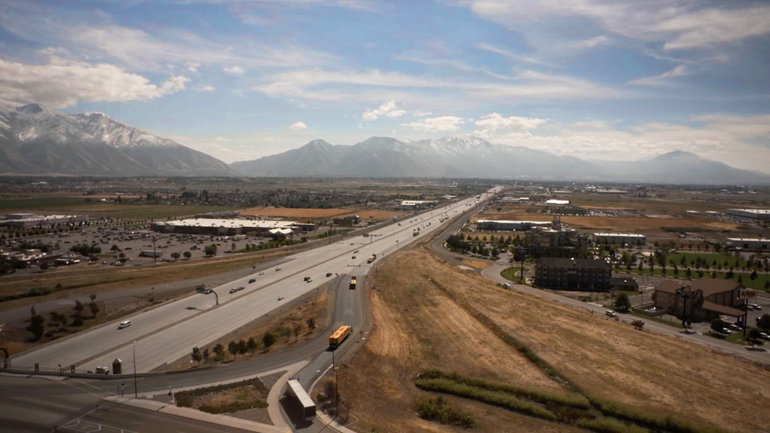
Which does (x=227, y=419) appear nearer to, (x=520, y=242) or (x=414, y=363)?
(x=414, y=363)

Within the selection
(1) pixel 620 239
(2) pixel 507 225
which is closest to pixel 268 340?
(1) pixel 620 239

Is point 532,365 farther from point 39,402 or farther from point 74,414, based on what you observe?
point 39,402

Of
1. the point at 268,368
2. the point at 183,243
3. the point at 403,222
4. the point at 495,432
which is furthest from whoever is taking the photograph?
the point at 403,222

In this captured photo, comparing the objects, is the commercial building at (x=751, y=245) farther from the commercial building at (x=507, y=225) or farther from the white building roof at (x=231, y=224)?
the white building roof at (x=231, y=224)

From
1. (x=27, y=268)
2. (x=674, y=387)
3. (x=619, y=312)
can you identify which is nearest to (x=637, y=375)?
(x=674, y=387)

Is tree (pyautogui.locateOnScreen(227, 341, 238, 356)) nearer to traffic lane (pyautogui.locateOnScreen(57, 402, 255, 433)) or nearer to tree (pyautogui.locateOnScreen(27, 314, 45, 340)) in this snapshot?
traffic lane (pyautogui.locateOnScreen(57, 402, 255, 433))

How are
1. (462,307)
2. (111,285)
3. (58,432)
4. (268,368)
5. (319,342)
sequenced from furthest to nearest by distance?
(111,285) → (462,307) → (319,342) → (268,368) → (58,432)

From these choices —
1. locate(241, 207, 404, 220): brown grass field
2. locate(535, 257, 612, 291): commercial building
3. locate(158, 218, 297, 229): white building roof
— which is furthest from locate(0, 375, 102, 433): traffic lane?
locate(241, 207, 404, 220): brown grass field
